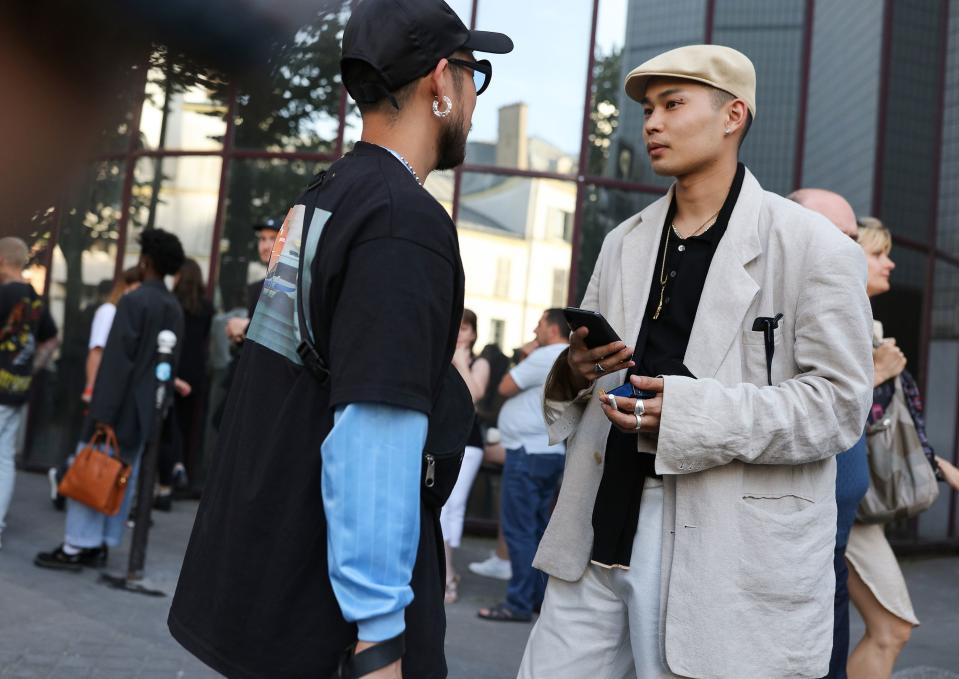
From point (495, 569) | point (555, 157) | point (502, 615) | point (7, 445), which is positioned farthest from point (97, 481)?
point (555, 157)

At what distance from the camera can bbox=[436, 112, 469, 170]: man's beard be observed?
1963 mm

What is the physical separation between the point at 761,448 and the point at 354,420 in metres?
1.10

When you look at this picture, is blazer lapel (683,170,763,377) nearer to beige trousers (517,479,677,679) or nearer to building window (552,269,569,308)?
beige trousers (517,479,677,679)

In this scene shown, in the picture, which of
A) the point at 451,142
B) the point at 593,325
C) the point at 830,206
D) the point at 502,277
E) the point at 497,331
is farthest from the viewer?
the point at 502,277

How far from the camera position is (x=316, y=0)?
15.8 ft

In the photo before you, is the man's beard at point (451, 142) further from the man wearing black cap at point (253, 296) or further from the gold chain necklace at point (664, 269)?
the man wearing black cap at point (253, 296)

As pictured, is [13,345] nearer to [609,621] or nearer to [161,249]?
[161,249]

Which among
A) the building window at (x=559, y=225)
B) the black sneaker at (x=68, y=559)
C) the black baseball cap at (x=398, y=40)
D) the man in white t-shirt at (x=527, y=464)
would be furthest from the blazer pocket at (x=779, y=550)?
the building window at (x=559, y=225)

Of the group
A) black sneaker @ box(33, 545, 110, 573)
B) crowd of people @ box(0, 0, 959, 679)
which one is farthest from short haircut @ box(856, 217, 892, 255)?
black sneaker @ box(33, 545, 110, 573)

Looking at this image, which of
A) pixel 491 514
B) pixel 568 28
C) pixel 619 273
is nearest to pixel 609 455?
pixel 619 273

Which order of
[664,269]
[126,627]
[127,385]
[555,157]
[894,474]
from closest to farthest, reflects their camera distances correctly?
[664,269] < [894,474] < [126,627] < [127,385] < [555,157]

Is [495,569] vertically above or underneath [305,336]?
underneath

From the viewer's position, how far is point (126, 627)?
18.0 ft

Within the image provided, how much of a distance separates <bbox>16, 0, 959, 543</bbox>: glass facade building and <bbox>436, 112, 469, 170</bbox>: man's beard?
741 centimetres
